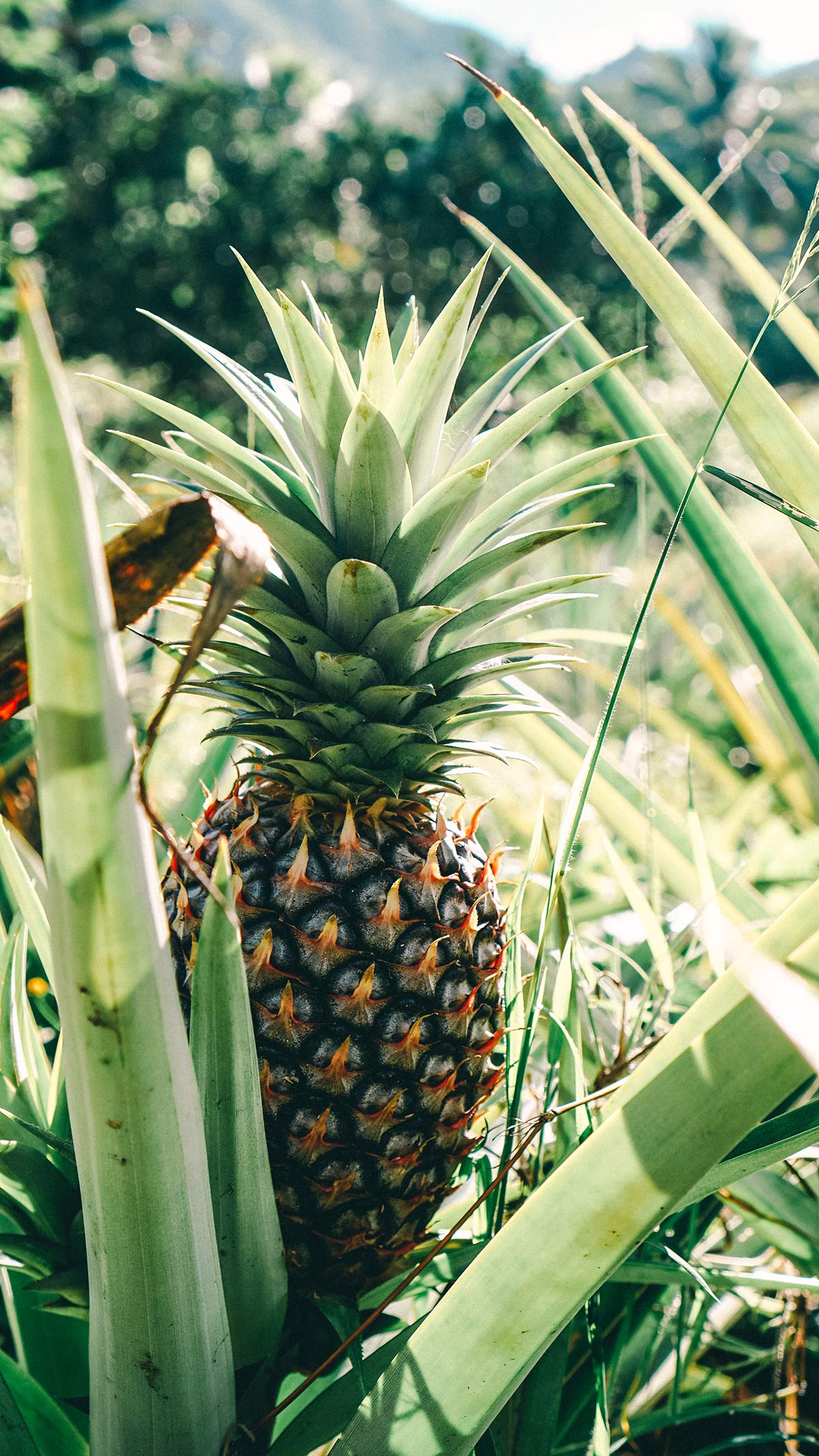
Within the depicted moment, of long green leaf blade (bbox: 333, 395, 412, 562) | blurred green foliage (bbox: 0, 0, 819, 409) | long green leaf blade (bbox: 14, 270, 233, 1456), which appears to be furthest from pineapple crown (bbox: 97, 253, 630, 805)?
blurred green foliage (bbox: 0, 0, 819, 409)

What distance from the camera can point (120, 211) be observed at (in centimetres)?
942

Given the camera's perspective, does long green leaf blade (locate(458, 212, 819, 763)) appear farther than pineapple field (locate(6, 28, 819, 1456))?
Yes

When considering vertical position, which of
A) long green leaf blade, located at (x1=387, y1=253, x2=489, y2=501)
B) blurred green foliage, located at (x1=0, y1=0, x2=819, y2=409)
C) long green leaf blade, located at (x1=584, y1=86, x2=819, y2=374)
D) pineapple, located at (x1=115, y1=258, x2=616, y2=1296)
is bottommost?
pineapple, located at (x1=115, y1=258, x2=616, y2=1296)

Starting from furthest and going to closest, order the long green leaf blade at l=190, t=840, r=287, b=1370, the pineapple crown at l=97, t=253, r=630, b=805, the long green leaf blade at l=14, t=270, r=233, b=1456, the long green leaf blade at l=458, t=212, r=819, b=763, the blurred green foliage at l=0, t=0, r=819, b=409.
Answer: the blurred green foliage at l=0, t=0, r=819, b=409 < the long green leaf blade at l=458, t=212, r=819, b=763 < the pineapple crown at l=97, t=253, r=630, b=805 < the long green leaf blade at l=190, t=840, r=287, b=1370 < the long green leaf blade at l=14, t=270, r=233, b=1456

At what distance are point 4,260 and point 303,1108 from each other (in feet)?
29.2

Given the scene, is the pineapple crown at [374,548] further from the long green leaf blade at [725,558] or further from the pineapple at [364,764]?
the long green leaf blade at [725,558]

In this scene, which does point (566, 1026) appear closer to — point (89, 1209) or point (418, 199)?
point (89, 1209)

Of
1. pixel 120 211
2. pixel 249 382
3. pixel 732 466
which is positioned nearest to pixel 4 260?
pixel 120 211

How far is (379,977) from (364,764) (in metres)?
0.15

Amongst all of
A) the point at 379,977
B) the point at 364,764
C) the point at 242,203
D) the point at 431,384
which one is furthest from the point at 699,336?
the point at 242,203

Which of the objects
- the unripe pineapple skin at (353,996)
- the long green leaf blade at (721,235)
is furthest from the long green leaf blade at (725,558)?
the unripe pineapple skin at (353,996)

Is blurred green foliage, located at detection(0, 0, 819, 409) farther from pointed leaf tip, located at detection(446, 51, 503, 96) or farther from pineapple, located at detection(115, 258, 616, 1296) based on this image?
pineapple, located at detection(115, 258, 616, 1296)

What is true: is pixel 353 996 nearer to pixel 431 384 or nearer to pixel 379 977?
pixel 379 977

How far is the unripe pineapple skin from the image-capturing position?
0.59 meters
